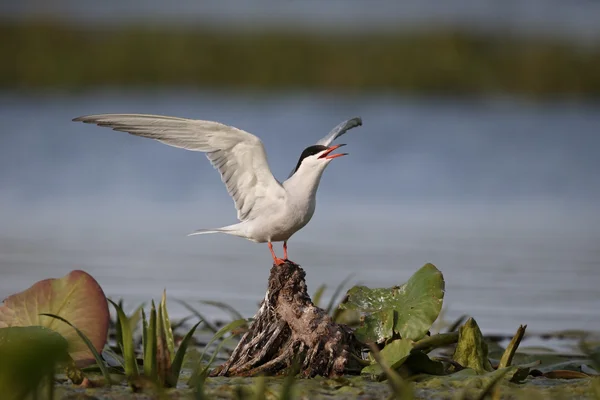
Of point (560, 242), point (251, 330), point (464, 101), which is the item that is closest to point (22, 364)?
point (251, 330)

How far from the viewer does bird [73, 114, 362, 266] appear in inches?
243

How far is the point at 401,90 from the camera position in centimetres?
2806

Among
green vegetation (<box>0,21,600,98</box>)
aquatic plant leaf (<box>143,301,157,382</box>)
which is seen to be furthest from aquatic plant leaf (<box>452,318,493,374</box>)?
green vegetation (<box>0,21,600,98</box>)

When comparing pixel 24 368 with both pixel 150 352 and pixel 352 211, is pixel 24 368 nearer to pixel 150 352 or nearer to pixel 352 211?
pixel 150 352

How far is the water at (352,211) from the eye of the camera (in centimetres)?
891

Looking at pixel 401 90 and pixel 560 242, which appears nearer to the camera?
pixel 560 242

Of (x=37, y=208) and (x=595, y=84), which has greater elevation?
(x=595, y=84)

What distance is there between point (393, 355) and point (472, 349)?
0.47 metres

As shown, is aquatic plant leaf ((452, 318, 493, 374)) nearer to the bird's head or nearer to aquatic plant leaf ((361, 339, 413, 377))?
aquatic plant leaf ((361, 339, 413, 377))

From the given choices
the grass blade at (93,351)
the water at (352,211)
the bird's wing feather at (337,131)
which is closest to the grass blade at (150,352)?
the grass blade at (93,351)

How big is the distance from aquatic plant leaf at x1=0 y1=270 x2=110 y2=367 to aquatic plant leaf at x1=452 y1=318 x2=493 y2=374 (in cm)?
176

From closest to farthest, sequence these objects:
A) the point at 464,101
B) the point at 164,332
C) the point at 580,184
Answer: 1. the point at 164,332
2. the point at 580,184
3. the point at 464,101

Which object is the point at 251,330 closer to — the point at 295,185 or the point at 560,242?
the point at 295,185

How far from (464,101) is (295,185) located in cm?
2120
